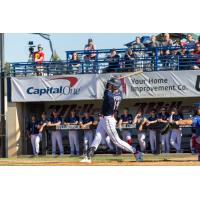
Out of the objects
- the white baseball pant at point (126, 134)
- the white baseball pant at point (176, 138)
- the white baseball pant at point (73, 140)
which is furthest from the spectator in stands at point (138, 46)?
the white baseball pant at point (73, 140)

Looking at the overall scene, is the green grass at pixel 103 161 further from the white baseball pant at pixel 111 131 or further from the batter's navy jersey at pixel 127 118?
the batter's navy jersey at pixel 127 118

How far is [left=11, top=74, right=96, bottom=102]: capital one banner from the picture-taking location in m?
23.6

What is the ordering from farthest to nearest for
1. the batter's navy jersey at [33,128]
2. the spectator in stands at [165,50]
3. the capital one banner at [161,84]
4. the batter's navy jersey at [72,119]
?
the batter's navy jersey at [33,128] < the batter's navy jersey at [72,119] < the capital one banner at [161,84] < the spectator in stands at [165,50]

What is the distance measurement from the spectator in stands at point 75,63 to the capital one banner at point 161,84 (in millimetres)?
1035

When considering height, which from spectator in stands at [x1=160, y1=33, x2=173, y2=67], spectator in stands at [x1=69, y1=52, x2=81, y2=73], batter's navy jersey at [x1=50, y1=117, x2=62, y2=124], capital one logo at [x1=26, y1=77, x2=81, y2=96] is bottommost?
batter's navy jersey at [x1=50, y1=117, x2=62, y2=124]

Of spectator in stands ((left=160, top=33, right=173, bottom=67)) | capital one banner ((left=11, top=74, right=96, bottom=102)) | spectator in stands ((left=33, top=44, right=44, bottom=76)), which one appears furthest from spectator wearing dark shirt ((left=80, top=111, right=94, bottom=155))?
spectator in stands ((left=160, top=33, right=173, bottom=67))

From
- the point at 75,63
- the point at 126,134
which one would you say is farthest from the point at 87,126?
the point at 75,63

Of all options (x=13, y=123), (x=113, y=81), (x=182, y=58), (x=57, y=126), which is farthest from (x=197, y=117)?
(x=13, y=123)

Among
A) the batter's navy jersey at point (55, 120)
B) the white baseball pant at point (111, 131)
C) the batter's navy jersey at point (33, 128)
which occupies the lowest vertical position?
the batter's navy jersey at point (33, 128)

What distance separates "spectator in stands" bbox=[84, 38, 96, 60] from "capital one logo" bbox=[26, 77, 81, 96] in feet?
3.39

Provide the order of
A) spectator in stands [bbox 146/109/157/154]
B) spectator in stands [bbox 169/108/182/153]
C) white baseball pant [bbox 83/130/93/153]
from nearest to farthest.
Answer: spectator in stands [bbox 169/108/182/153] → spectator in stands [bbox 146/109/157/154] → white baseball pant [bbox 83/130/93/153]

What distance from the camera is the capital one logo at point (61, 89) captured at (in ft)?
77.8

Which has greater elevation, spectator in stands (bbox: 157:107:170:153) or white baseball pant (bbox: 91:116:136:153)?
white baseball pant (bbox: 91:116:136:153)

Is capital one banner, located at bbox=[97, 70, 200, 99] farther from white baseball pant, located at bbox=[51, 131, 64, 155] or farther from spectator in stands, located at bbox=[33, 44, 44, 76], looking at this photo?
spectator in stands, located at bbox=[33, 44, 44, 76]
